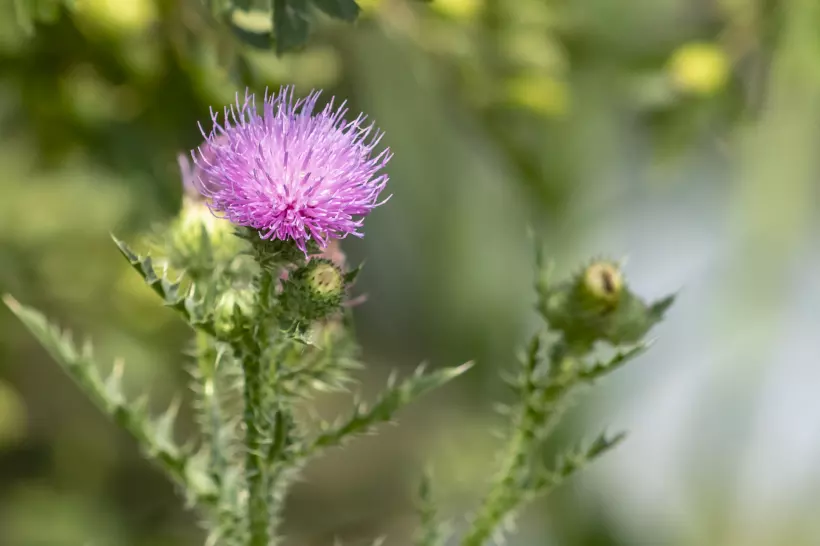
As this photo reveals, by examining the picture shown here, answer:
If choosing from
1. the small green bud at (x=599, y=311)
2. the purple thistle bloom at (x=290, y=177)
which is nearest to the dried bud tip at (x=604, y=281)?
the small green bud at (x=599, y=311)

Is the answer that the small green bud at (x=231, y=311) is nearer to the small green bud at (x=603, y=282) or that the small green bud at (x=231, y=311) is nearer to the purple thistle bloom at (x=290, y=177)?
the purple thistle bloom at (x=290, y=177)

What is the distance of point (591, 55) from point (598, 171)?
0.63 metres

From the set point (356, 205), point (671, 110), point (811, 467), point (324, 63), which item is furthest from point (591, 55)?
point (811, 467)

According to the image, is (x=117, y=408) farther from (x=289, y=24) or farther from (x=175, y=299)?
(x=289, y=24)

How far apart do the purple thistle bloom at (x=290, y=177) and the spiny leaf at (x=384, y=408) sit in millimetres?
135

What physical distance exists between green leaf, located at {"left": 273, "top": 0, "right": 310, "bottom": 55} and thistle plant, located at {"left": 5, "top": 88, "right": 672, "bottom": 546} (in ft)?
0.18

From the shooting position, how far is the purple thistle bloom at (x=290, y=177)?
22.4 inches

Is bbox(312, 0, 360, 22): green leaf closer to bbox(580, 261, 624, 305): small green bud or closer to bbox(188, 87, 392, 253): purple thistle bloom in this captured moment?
bbox(188, 87, 392, 253): purple thistle bloom

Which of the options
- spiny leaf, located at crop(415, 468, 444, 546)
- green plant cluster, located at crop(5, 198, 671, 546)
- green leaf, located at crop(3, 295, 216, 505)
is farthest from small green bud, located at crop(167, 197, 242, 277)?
spiny leaf, located at crop(415, 468, 444, 546)

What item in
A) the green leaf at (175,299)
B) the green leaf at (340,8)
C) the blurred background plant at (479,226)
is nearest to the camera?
the green leaf at (175,299)

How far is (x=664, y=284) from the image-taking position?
2.12m

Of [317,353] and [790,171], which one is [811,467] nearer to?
[790,171]

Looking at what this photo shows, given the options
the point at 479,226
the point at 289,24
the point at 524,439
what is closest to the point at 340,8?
the point at 289,24

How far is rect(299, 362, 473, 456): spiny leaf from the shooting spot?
0.64 m
